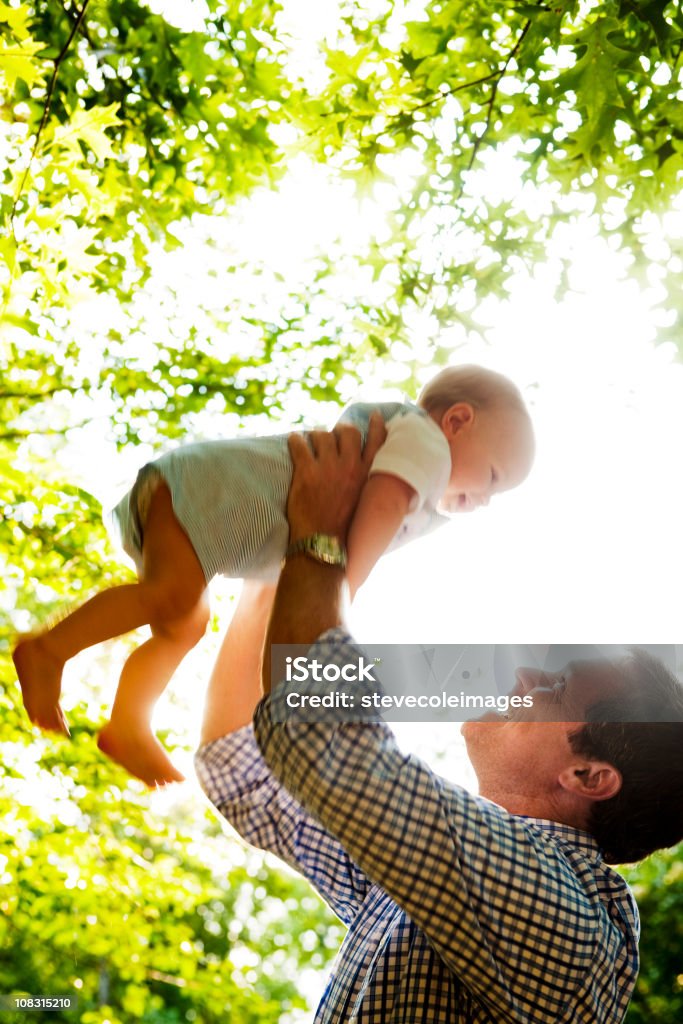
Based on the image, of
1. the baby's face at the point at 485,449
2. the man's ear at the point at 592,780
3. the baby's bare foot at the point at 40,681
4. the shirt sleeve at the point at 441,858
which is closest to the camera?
the shirt sleeve at the point at 441,858

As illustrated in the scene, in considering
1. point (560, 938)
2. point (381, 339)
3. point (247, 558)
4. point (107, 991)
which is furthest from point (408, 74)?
point (107, 991)

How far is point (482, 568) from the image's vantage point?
89.4 inches

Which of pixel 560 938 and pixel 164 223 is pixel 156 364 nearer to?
pixel 164 223

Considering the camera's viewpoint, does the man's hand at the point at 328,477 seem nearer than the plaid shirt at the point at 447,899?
No

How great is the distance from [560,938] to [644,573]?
62.7 inches

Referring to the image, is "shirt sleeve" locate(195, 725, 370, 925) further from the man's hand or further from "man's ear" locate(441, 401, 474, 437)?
"man's ear" locate(441, 401, 474, 437)

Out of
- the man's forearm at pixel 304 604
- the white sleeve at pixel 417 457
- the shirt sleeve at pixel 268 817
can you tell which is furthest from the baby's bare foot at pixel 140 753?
the white sleeve at pixel 417 457

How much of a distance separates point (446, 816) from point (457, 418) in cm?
60

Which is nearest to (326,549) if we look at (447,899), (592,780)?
(447,899)

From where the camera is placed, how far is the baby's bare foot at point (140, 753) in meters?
1.09

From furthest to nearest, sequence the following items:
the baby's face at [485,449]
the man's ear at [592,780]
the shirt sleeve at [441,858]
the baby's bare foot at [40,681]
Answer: the baby's face at [485,449]
the man's ear at [592,780]
the baby's bare foot at [40,681]
the shirt sleeve at [441,858]

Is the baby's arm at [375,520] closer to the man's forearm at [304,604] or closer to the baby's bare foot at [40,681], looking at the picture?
the man's forearm at [304,604]

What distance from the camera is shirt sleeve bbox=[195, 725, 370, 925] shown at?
1.23 m

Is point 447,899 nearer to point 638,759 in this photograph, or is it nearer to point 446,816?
point 446,816
